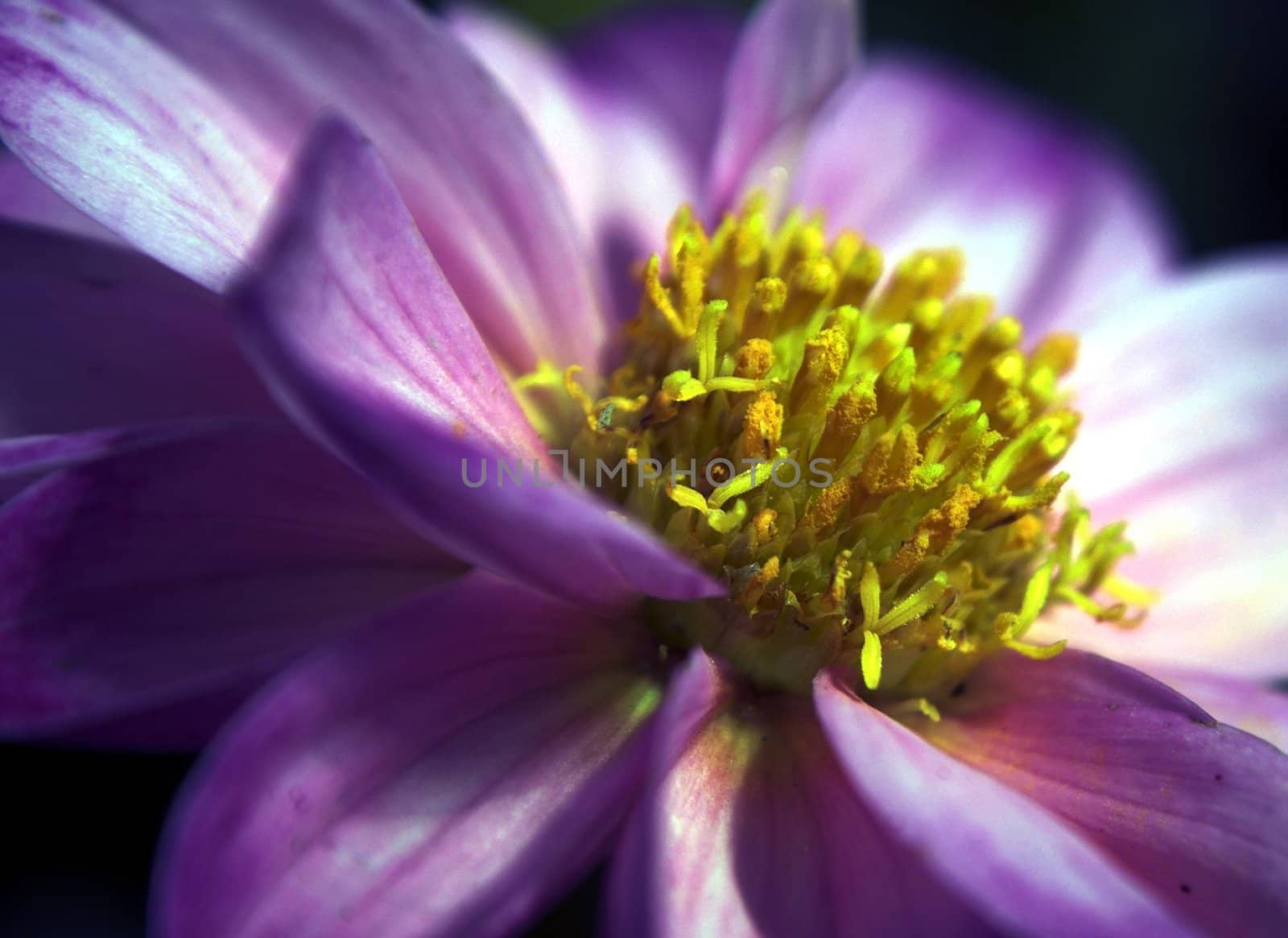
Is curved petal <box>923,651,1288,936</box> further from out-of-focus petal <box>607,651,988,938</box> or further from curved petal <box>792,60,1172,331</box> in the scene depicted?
curved petal <box>792,60,1172,331</box>

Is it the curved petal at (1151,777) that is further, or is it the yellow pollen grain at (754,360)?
the yellow pollen grain at (754,360)

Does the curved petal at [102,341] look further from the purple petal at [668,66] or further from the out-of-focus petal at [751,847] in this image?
the purple petal at [668,66]

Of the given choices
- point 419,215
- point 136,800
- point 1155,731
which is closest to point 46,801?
point 136,800

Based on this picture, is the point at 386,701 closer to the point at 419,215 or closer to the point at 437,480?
the point at 437,480

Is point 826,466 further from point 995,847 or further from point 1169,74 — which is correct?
point 1169,74

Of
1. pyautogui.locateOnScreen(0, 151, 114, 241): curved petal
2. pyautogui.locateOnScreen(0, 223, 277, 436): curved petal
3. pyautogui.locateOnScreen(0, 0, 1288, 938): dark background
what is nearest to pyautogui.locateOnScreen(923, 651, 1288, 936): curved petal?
pyautogui.locateOnScreen(0, 223, 277, 436): curved petal

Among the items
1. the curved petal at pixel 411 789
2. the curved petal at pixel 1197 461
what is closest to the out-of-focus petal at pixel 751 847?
the curved petal at pixel 411 789
